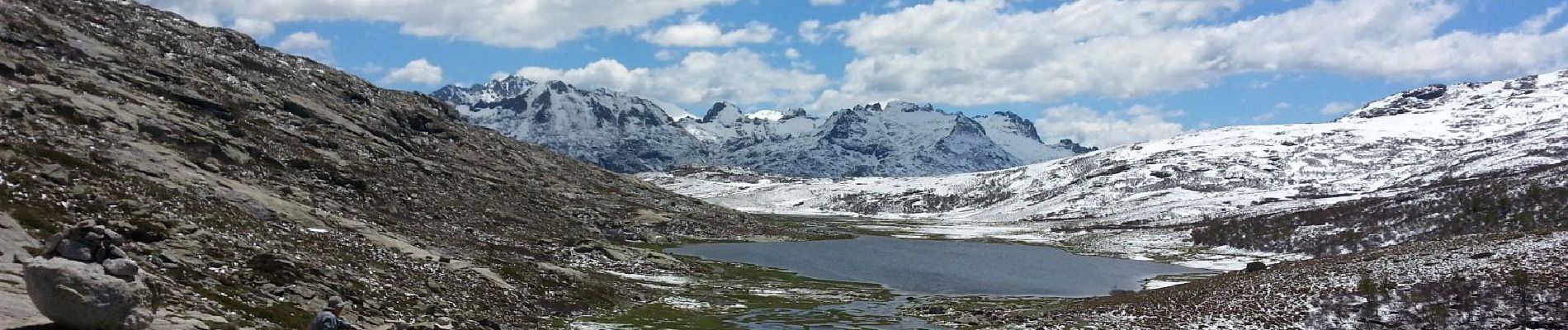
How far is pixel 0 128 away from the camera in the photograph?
41.5m

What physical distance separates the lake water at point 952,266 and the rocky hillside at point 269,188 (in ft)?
63.7

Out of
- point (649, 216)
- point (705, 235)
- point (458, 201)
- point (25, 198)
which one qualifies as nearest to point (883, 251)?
point (705, 235)

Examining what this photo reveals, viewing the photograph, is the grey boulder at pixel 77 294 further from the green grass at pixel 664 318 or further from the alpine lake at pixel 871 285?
the green grass at pixel 664 318

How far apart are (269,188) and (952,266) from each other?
81.2 meters

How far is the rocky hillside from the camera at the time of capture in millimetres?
32719

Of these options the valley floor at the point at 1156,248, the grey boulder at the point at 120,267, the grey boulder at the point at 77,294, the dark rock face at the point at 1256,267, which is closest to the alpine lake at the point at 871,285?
the valley floor at the point at 1156,248

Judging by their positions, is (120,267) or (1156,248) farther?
(1156,248)

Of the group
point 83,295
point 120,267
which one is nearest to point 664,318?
point 120,267

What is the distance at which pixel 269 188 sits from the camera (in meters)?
58.1

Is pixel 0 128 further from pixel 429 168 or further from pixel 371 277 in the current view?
pixel 429 168

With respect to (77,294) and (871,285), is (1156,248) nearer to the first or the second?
(871,285)

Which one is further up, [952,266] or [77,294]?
[77,294]

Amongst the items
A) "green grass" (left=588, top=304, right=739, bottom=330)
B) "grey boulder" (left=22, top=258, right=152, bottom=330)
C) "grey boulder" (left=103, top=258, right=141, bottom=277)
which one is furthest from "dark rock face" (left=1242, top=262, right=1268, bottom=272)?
"grey boulder" (left=22, top=258, right=152, bottom=330)

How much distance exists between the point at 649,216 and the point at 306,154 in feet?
220
